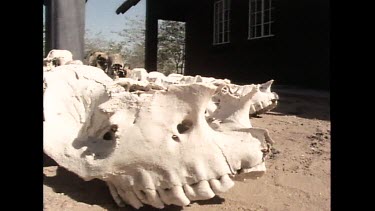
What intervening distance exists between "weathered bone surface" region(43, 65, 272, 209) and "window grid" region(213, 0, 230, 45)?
8.78 m

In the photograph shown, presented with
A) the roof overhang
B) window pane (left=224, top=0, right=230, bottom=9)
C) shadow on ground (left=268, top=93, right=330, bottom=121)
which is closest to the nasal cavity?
shadow on ground (left=268, top=93, right=330, bottom=121)

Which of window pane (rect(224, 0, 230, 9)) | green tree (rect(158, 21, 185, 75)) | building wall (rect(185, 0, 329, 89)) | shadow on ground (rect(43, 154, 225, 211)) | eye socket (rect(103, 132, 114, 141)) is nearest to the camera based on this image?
shadow on ground (rect(43, 154, 225, 211))

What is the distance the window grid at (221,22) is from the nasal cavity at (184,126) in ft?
29.1

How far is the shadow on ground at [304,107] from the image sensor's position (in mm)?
5074

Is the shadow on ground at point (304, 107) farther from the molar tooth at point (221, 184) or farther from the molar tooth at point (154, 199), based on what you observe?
the molar tooth at point (154, 199)

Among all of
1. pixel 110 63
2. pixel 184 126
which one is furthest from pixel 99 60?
pixel 184 126

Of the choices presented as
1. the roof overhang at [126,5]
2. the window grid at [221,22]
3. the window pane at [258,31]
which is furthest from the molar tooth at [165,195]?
the roof overhang at [126,5]

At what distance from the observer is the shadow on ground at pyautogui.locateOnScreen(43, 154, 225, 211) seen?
2250 millimetres

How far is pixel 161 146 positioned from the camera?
2.06m

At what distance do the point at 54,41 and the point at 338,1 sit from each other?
17.4 feet

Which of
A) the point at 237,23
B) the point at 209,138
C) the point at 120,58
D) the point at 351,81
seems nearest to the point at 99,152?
the point at 209,138

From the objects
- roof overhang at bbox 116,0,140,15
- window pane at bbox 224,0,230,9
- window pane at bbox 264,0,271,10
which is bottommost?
window pane at bbox 264,0,271,10

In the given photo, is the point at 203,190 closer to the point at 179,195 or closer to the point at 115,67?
the point at 179,195

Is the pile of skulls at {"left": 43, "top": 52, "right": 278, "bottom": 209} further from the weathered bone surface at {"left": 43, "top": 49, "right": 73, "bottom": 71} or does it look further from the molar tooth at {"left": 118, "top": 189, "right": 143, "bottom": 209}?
the weathered bone surface at {"left": 43, "top": 49, "right": 73, "bottom": 71}
